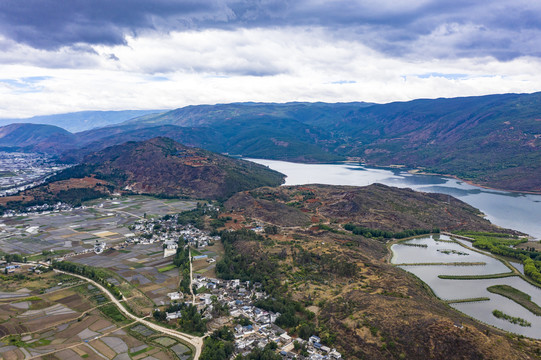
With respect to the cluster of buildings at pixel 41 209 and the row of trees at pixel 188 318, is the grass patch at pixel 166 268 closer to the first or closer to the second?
the row of trees at pixel 188 318

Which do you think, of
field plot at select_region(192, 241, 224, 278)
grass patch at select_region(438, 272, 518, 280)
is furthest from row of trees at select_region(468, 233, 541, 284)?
field plot at select_region(192, 241, 224, 278)

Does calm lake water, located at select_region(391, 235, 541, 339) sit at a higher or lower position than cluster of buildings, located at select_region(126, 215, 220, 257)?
lower

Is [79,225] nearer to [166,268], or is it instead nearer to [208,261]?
[166,268]

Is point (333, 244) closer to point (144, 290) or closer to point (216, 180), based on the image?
point (144, 290)

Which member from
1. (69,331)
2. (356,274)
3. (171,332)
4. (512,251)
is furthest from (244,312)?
(512,251)

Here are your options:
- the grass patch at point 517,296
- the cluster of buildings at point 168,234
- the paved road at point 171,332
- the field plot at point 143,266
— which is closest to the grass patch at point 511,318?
the grass patch at point 517,296

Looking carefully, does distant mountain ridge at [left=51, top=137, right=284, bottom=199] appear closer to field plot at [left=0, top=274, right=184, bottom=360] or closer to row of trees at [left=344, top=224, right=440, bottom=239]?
row of trees at [left=344, top=224, right=440, bottom=239]
